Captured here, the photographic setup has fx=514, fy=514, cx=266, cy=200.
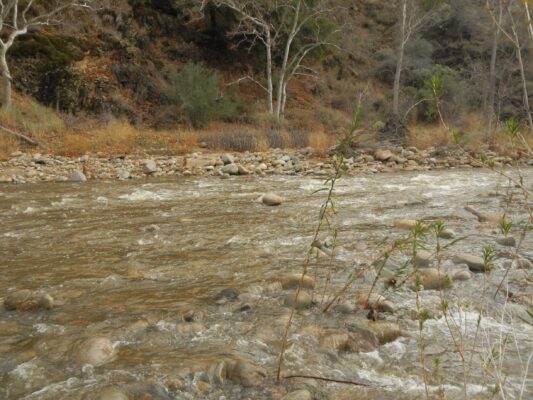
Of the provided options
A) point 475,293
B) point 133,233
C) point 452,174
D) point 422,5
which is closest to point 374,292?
point 475,293

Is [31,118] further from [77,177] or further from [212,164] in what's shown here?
[212,164]

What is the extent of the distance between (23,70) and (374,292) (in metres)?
15.3

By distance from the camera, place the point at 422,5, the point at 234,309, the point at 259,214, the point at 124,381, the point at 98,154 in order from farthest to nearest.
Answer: the point at 422,5
the point at 98,154
the point at 259,214
the point at 234,309
the point at 124,381

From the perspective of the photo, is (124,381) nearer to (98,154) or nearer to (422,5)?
(98,154)

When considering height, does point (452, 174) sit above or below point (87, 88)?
below

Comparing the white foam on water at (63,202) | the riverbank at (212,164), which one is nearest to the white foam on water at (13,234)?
the white foam on water at (63,202)

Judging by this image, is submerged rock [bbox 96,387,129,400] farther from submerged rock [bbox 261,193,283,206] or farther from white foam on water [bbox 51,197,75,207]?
white foam on water [bbox 51,197,75,207]

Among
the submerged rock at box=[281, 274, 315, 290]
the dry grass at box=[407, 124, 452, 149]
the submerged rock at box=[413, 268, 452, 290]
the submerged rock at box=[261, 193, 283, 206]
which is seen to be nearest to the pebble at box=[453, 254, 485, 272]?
the submerged rock at box=[413, 268, 452, 290]

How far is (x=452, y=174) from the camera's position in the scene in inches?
430

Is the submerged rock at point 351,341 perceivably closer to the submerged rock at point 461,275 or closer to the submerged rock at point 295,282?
the submerged rock at point 295,282

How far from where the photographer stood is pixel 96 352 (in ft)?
8.71

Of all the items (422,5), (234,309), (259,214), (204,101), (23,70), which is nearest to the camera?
(234,309)

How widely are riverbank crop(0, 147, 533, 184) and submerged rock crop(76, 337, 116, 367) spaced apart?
7.63 metres

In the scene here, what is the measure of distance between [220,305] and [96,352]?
0.94m
